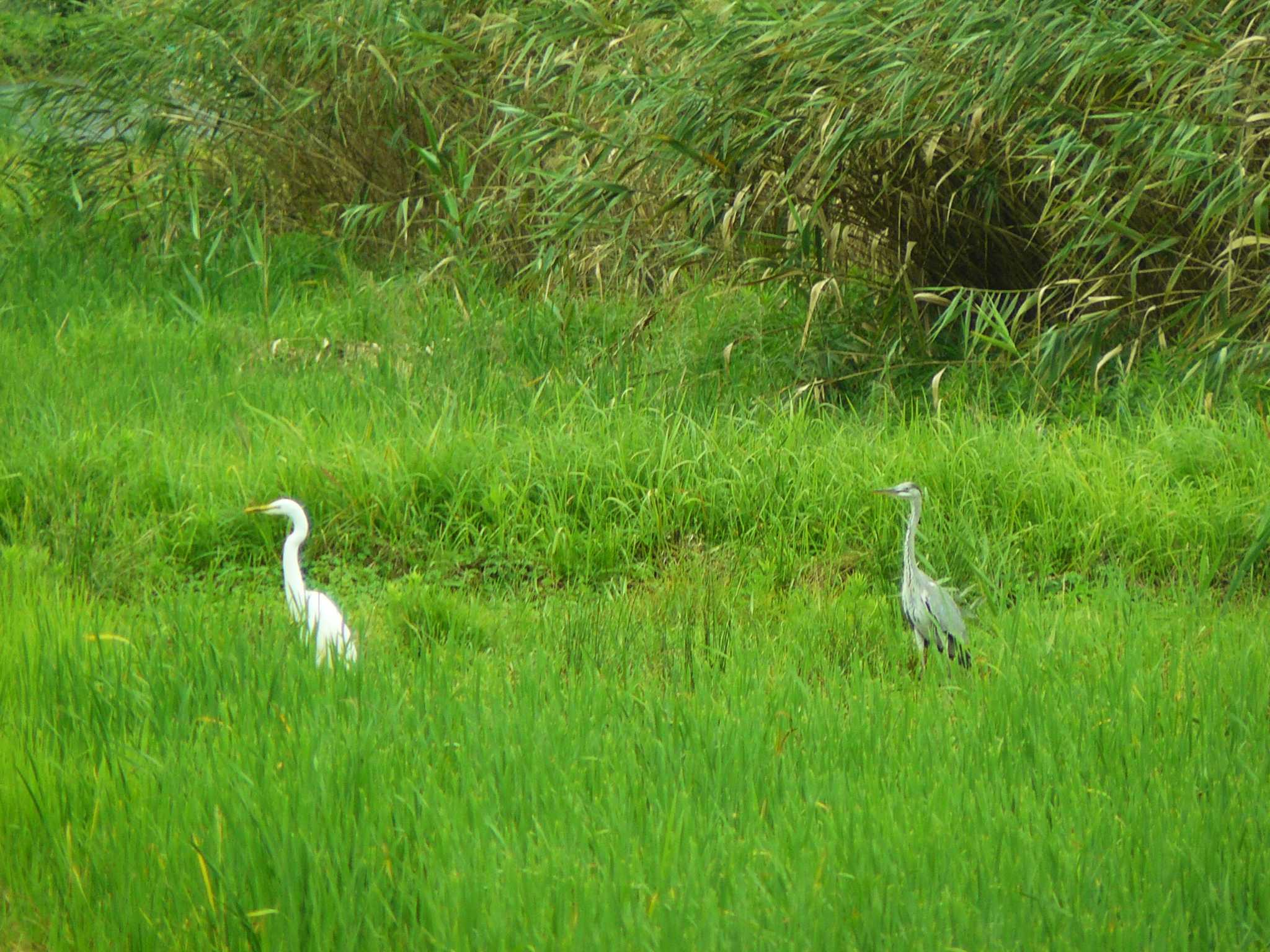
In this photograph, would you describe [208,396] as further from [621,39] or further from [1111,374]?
[1111,374]

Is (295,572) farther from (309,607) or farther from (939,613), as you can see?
(939,613)

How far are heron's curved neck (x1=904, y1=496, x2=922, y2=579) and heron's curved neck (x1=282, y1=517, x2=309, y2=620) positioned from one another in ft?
5.02

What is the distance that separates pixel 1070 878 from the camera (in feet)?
7.71

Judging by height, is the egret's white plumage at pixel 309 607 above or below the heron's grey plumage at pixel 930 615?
above

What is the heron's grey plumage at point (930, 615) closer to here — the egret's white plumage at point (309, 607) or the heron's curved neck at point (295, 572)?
the egret's white plumage at point (309, 607)

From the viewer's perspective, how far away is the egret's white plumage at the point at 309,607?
11.3 ft

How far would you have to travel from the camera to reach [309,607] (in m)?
3.70

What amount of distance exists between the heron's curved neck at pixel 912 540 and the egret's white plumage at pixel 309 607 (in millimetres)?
1417

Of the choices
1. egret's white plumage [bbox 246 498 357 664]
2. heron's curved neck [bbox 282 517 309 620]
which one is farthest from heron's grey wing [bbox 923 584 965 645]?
heron's curved neck [bbox 282 517 309 620]

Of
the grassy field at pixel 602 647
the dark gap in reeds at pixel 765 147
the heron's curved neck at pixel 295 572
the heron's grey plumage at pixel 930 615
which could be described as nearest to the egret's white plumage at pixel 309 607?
the heron's curved neck at pixel 295 572

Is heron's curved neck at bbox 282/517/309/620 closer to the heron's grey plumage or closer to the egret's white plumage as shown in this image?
the egret's white plumage

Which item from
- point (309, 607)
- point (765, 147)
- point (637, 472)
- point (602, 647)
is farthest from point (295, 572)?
point (765, 147)

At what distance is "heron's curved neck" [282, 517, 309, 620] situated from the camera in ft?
12.3

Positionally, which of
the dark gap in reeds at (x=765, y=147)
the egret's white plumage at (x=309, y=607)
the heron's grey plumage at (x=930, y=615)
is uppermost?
the dark gap in reeds at (x=765, y=147)
